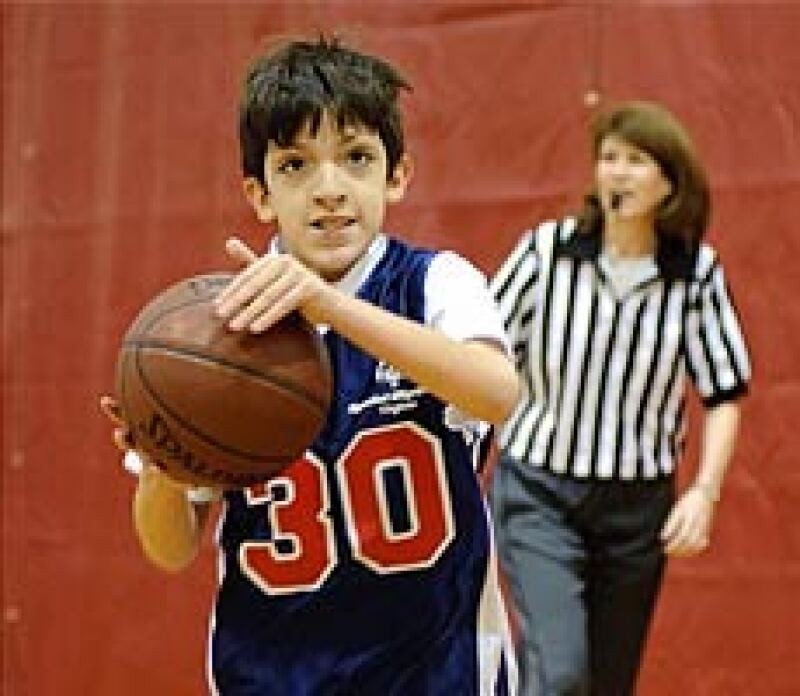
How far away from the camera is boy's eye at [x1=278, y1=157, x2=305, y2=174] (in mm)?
2227

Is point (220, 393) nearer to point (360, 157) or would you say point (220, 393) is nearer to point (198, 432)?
point (198, 432)

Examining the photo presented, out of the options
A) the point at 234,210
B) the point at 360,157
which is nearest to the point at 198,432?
the point at 360,157

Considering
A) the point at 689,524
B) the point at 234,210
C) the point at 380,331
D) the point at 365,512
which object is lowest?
the point at 689,524

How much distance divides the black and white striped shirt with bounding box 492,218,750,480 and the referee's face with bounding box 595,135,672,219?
0.11m

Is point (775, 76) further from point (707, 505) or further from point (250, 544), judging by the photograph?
point (250, 544)

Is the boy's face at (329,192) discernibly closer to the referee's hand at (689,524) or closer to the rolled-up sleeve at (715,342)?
the referee's hand at (689,524)

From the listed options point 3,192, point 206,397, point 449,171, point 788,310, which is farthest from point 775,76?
point 206,397

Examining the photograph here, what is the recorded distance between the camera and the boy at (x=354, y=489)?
7.30ft

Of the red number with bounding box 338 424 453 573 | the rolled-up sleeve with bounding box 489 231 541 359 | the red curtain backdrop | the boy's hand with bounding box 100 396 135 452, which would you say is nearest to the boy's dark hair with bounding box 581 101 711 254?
the rolled-up sleeve with bounding box 489 231 541 359

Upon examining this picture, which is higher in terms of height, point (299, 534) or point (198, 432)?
point (198, 432)

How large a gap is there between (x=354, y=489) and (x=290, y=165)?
41cm

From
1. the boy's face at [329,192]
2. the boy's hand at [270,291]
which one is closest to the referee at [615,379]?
the boy's face at [329,192]

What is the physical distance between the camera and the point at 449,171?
4.62 meters

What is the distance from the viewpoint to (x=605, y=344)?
3779 mm
